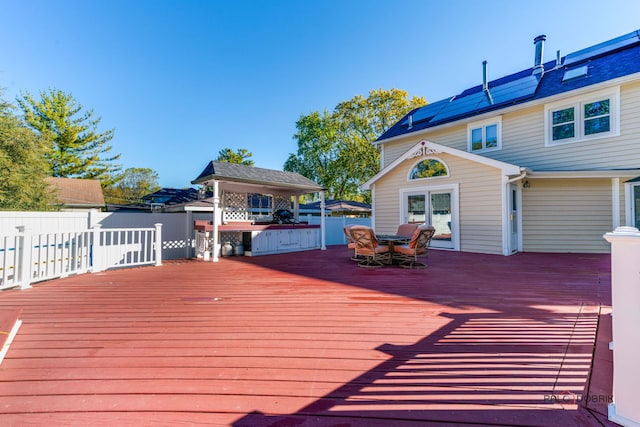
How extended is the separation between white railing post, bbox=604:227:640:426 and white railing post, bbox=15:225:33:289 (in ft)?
22.3

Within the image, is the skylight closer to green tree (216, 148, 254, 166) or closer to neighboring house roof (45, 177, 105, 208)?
neighboring house roof (45, 177, 105, 208)

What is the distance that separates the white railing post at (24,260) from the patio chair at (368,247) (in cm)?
573

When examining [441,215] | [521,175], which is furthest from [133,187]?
[521,175]

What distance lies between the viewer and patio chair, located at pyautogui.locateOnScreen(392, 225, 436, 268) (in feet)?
19.6

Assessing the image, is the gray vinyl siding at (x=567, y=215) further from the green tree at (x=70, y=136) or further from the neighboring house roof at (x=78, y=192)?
the green tree at (x=70, y=136)

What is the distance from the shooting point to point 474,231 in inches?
328

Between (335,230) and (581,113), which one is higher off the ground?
(581,113)

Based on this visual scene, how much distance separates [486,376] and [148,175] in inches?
1690

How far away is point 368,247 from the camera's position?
20.7ft

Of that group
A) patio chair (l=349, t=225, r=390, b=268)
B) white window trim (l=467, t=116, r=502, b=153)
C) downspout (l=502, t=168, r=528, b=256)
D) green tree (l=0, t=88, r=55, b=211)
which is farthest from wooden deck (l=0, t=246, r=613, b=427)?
green tree (l=0, t=88, r=55, b=211)

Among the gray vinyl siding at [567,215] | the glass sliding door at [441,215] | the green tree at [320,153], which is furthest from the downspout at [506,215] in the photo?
the green tree at [320,153]

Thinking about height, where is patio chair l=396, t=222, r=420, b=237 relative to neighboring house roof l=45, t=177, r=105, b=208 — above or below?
below

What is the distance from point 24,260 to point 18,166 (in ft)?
33.4

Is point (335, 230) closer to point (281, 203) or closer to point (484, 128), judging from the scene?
point (281, 203)
